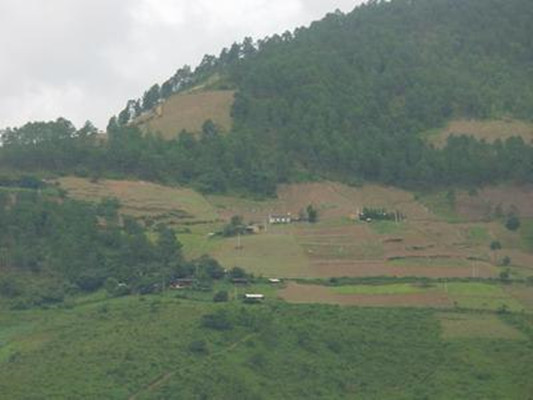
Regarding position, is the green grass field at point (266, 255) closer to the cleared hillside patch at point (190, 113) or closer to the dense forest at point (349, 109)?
the dense forest at point (349, 109)

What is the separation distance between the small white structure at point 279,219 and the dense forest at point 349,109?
4733 millimetres

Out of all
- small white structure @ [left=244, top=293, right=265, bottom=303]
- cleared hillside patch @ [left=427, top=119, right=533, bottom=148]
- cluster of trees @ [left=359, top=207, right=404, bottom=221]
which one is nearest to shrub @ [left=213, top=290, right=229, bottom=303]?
small white structure @ [left=244, top=293, right=265, bottom=303]

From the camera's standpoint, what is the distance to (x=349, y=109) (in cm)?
9506

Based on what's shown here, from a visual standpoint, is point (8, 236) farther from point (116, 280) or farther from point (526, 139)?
point (526, 139)

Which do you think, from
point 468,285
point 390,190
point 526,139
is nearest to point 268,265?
point 468,285

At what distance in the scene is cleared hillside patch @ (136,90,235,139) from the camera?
3782 inches

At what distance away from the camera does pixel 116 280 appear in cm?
6706

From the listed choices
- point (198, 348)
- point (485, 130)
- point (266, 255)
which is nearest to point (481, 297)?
point (266, 255)

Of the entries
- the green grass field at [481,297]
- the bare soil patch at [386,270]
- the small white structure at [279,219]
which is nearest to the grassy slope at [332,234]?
the bare soil patch at [386,270]

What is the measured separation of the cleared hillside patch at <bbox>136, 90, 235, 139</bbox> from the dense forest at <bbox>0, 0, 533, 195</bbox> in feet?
3.74

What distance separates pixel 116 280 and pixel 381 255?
1462 cm

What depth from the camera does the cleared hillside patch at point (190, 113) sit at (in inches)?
3782

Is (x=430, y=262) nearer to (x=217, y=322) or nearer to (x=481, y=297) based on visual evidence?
(x=481, y=297)

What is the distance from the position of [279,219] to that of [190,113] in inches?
822
